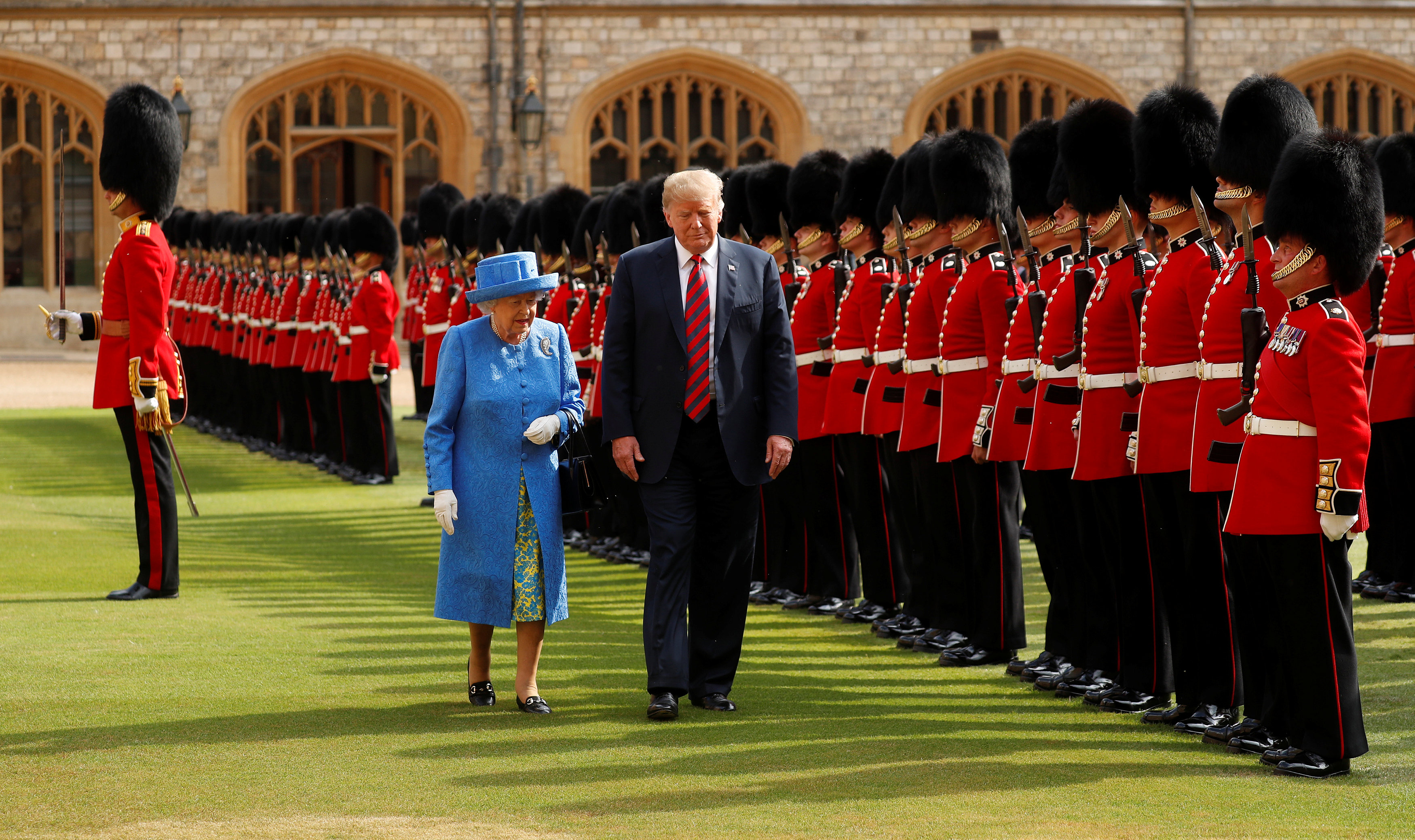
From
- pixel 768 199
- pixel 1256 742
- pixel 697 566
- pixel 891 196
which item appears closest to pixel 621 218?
pixel 768 199

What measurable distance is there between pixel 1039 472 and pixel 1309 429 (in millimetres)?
1177

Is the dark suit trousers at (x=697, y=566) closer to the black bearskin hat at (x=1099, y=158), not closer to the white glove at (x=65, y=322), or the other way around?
the black bearskin hat at (x=1099, y=158)

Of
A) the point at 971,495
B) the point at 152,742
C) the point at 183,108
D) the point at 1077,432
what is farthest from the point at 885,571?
the point at 183,108

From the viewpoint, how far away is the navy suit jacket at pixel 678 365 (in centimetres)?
473

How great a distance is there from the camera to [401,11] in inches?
803

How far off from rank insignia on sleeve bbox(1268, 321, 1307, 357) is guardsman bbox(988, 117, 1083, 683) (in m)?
0.98

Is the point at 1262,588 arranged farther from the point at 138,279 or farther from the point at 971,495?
the point at 138,279

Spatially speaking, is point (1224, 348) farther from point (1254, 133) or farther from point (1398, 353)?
point (1398, 353)

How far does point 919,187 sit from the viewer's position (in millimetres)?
6102

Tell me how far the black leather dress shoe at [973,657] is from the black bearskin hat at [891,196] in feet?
5.31

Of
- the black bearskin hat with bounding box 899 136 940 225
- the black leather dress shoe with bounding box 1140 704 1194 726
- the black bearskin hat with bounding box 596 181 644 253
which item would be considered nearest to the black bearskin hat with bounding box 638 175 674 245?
the black bearskin hat with bounding box 596 181 644 253

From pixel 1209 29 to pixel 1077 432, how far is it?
17990 mm

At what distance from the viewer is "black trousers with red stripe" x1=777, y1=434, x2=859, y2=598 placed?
21.8ft

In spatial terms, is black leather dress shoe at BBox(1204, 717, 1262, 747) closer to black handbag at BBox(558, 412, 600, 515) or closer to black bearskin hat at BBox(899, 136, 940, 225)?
black handbag at BBox(558, 412, 600, 515)
